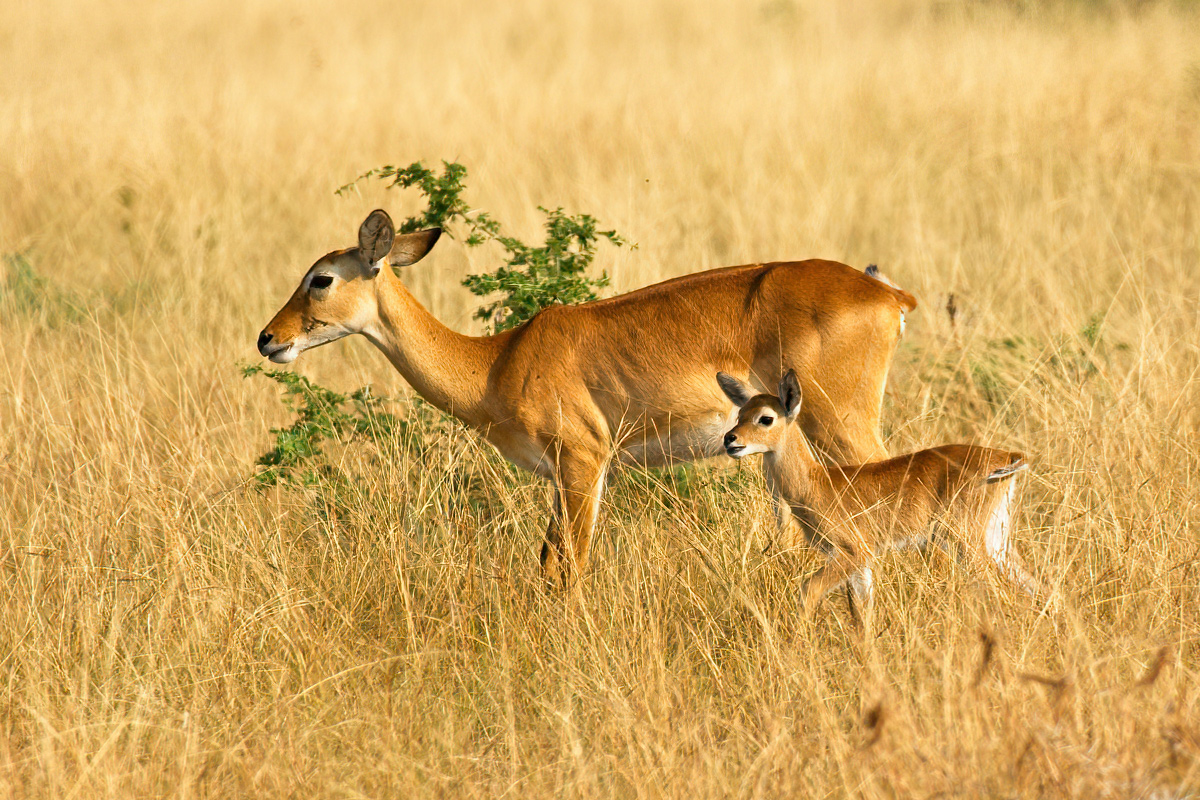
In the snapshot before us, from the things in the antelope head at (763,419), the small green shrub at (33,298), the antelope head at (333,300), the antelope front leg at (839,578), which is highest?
the antelope head at (333,300)

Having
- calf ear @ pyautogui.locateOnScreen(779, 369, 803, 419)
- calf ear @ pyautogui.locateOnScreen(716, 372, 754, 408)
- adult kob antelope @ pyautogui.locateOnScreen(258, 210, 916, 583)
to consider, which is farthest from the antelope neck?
calf ear @ pyautogui.locateOnScreen(779, 369, 803, 419)

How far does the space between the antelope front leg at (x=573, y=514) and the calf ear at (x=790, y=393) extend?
72 cm

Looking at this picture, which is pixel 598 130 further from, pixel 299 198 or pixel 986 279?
pixel 986 279

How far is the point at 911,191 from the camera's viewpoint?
953 cm

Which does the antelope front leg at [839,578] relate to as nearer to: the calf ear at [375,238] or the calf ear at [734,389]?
the calf ear at [734,389]

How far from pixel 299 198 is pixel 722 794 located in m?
7.29

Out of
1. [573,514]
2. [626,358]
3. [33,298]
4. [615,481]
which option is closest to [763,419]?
[626,358]

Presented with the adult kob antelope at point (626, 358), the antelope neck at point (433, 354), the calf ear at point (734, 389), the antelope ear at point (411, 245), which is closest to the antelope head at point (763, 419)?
the calf ear at point (734, 389)

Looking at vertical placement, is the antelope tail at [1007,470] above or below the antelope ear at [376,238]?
below

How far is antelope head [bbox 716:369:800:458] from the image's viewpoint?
4555 mm

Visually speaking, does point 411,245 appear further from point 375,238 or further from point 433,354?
point 433,354

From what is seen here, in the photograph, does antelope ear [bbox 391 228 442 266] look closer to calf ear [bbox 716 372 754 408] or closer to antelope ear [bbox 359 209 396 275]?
antelope ear [bbox 359 209 396 275]

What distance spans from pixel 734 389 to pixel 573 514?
731 millimetres

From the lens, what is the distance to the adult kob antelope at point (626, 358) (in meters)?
4.79
